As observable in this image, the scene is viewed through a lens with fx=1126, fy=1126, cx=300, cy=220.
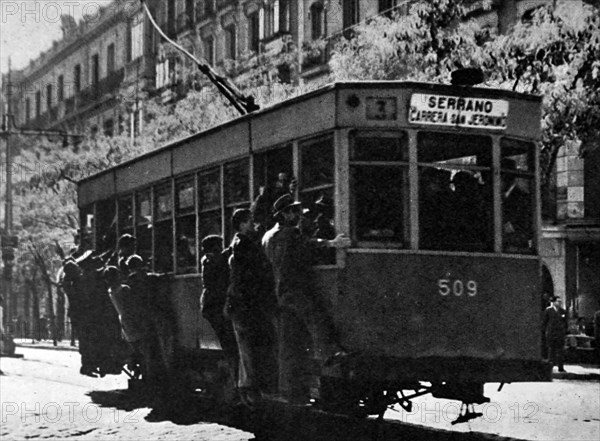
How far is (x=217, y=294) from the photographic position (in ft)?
38.4

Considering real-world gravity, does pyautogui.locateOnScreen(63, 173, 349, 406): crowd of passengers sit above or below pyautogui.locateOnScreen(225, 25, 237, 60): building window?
below

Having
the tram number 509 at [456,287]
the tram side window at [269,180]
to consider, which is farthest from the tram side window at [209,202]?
the tram number 509 at [456,287]

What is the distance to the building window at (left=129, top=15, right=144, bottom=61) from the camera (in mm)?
32406

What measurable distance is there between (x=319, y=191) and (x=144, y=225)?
511 cm

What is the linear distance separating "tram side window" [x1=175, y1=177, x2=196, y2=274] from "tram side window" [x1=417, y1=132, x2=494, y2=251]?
3.83 metres

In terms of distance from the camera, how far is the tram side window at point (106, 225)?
54.1 ft

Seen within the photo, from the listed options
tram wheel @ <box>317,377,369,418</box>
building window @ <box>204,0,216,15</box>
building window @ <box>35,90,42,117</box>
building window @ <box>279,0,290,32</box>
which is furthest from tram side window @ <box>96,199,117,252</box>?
building window @ <box>35,90,42,117</box>

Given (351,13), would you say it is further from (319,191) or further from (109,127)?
(319,191)

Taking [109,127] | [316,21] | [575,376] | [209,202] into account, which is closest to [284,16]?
[316,21]

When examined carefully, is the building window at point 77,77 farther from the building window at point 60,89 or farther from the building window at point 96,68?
the building window at point 96,68

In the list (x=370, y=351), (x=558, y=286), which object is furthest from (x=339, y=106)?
(x=558, y=286)

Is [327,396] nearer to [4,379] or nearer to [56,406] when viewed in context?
[56,406]

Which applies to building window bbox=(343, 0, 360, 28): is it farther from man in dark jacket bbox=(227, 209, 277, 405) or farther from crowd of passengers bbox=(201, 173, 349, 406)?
man in dark jacket bbox=(227, 209, 277, 405)

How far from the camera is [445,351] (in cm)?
981
